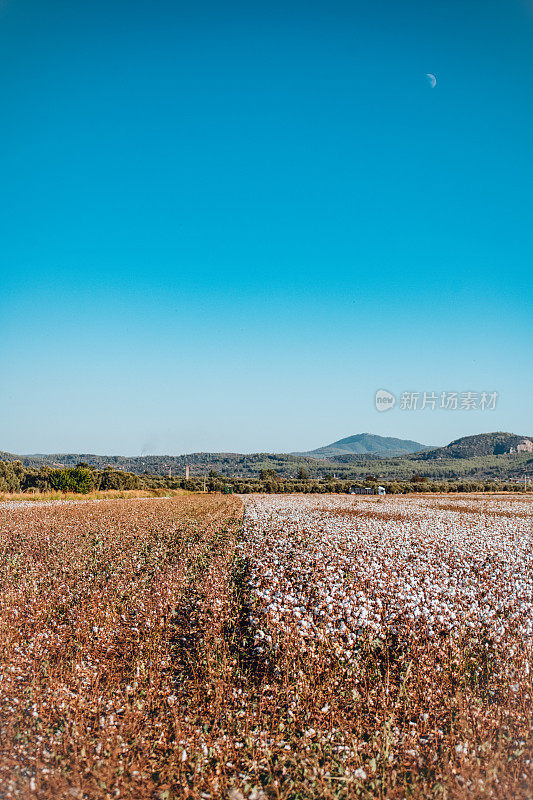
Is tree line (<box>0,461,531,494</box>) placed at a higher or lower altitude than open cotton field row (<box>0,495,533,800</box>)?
lower

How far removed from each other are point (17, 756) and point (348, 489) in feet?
272

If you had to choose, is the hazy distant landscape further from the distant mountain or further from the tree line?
the tree line

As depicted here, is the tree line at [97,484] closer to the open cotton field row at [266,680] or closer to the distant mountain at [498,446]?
the open cotton field row at [266,680]

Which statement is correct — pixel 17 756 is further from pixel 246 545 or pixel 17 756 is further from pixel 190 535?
pixel 190 535

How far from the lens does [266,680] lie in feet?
17.2

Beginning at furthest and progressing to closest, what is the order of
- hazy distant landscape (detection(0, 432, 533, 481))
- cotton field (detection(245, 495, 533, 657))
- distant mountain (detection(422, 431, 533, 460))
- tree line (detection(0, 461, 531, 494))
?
distant mountain (detection(422, 431, 533, 460)), hazy distant landscape (detection(0, 432, 533, 481)), tree line (detection(0, 461, 531, 494)), cotton field (detection(245, 495, 533, 657))

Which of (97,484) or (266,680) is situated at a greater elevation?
(266,680)

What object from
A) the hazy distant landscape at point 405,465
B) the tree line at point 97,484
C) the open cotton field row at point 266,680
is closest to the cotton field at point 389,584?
the open cotton field row at point 266,680

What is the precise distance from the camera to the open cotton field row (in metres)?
3.78

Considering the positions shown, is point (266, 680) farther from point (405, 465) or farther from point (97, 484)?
point (405, 465)

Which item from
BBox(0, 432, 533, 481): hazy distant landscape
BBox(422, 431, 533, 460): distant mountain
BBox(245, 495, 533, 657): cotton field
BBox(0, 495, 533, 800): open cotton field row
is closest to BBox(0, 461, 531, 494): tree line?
BBox(245, 495, 533, 657): cotton field

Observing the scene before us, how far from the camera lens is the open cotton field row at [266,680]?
3783 mm

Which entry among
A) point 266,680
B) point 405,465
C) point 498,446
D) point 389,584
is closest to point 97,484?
point 389,584

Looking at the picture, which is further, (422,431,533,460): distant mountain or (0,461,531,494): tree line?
(422,431,533,460): distant mountain
